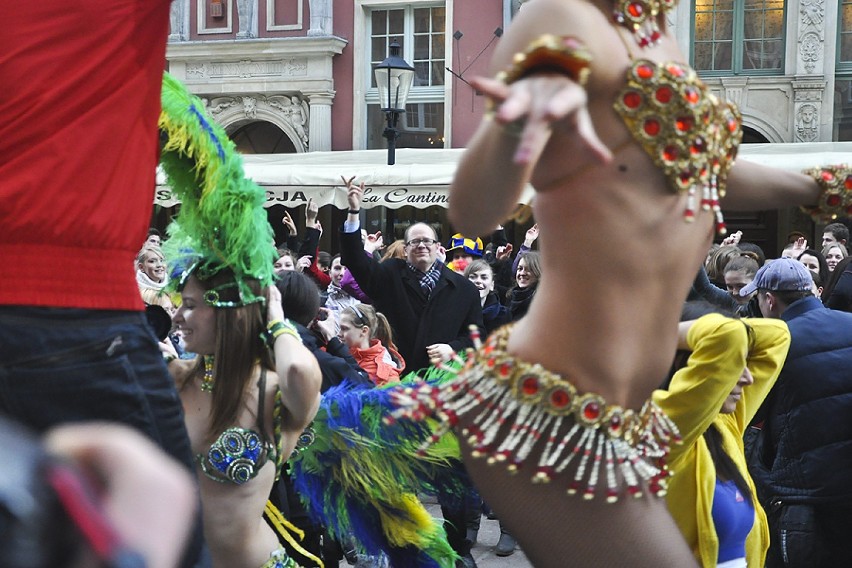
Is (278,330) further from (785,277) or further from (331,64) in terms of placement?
(331,64)

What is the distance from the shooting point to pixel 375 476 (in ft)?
12.6

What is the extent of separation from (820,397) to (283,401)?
227 cm

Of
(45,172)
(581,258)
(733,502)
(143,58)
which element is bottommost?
(733,502)

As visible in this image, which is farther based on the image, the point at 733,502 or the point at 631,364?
the point at 733,502

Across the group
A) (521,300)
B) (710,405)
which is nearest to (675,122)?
(710,405)

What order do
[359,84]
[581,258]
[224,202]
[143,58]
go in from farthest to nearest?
[359,84] < [224,202] < [143,58] < [581,258]

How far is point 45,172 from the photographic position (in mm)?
2223

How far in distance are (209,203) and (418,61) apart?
17.5 meters

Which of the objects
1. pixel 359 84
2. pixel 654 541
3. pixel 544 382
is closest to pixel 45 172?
pixel 544 382

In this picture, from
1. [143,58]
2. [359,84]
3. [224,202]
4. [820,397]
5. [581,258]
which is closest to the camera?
[581,258]

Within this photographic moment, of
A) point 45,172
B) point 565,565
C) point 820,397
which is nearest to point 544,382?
point 565,565

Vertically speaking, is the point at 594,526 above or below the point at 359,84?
below

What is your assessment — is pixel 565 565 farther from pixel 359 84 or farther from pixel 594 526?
pixel 359 84

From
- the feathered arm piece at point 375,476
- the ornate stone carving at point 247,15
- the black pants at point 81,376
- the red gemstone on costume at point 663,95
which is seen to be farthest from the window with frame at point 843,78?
the black pants at point 81,376
